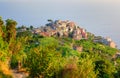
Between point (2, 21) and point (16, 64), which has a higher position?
point (2, 21)

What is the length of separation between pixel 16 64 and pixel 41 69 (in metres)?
35.4

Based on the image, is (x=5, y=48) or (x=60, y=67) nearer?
(x=60, y=67)

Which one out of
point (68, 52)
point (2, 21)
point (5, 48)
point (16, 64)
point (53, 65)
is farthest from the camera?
point (68, 52)

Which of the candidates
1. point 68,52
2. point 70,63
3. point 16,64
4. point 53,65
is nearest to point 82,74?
point 70,63

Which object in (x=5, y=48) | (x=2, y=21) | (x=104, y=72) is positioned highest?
(x=2, y=21)

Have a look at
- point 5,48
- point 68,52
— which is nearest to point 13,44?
point 5,48

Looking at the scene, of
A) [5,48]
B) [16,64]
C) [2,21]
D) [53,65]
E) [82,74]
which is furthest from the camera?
[16,64]

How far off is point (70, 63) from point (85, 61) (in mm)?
3584

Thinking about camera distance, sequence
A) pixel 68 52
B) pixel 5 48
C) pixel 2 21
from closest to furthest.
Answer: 1. pixel 5 48
2. pixel 2 21
3. pixel 68 52

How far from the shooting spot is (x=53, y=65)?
59.3 metres

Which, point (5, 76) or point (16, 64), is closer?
point (5, 76)

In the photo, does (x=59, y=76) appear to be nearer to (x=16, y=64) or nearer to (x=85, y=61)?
(x=85, y=61)

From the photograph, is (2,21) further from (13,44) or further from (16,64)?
(16,64)

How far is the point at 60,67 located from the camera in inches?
2213
